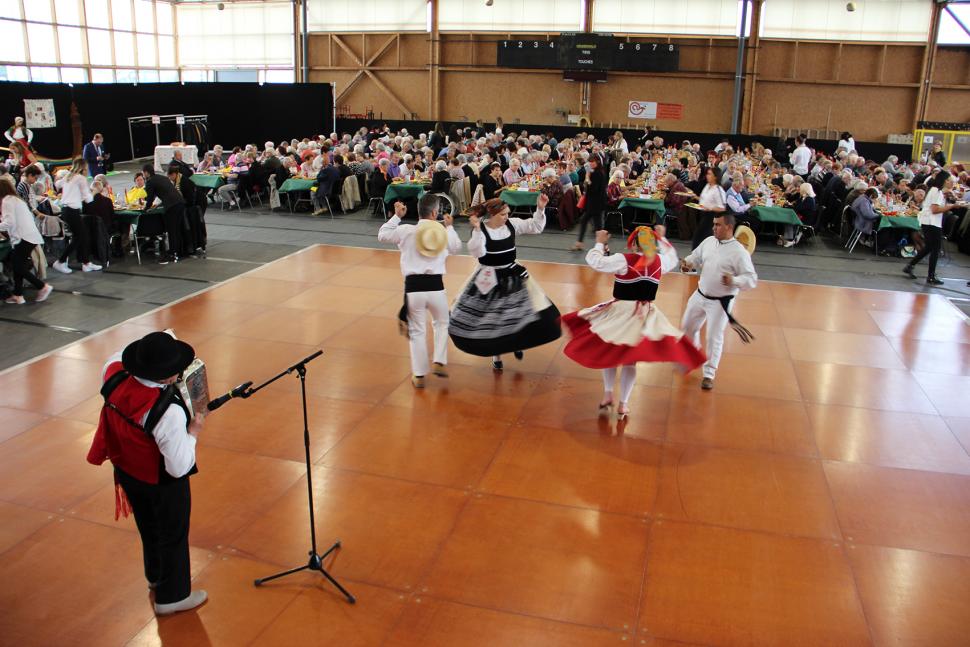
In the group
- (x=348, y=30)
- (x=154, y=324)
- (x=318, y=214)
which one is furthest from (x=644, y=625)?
(x=348, y=30)

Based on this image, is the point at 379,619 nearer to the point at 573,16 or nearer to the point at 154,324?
the point at 154,324

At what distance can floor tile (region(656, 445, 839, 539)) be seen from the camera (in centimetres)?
481

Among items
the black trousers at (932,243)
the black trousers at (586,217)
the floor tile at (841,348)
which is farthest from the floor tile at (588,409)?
the black trousers at (932,243)

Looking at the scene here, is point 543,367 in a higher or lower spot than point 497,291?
lower

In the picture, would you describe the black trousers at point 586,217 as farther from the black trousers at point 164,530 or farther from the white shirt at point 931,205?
the black trousers at point 164,530

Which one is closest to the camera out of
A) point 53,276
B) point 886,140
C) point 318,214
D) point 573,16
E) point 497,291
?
point 497,291

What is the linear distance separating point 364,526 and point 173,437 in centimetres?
163

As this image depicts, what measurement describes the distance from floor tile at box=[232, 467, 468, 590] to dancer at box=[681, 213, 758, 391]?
2.86m

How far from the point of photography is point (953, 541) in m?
4.65

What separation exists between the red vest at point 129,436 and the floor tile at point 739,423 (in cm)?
380

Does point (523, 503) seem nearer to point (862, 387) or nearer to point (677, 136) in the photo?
point (862, 387)

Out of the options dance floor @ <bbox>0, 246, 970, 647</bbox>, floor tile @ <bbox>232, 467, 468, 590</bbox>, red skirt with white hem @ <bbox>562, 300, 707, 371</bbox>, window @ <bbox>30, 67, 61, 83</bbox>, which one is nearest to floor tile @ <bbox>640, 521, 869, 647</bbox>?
dance floor @ <bbox>0, 246, 970, 647</bbox>

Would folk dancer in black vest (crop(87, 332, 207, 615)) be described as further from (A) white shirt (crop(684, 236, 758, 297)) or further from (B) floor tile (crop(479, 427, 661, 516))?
(A) white shirt (crop(684, 236, 758, 297))

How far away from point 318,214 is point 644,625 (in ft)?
41.0
